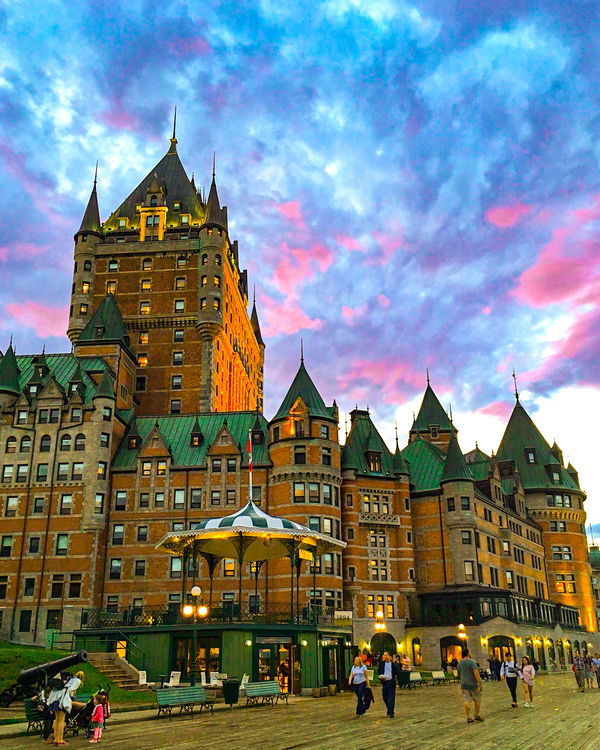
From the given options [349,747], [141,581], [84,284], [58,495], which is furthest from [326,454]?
[349,747]

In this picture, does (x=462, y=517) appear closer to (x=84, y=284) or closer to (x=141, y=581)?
(x=141, y=581)

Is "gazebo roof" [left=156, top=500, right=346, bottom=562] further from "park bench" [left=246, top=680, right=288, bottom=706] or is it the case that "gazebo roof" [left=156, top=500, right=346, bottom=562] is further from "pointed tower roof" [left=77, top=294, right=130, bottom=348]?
"pointed tower roof" [left=77, top=294, right=130, bottom=348]

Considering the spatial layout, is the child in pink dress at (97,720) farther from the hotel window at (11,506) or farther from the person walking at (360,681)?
the hotel window at (11,506)

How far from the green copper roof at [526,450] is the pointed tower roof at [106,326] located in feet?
180

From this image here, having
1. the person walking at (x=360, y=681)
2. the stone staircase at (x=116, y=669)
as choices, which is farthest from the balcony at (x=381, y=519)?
the person walking at (x=360, y=681)

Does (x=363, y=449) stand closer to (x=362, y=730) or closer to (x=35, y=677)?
(x=35, y=677)

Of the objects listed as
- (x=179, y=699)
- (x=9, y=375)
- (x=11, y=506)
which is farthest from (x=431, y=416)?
(x=179, y=699)

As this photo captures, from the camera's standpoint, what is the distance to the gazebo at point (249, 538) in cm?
4006

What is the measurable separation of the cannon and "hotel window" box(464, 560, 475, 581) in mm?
50780

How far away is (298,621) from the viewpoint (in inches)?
1681

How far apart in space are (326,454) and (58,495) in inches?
980

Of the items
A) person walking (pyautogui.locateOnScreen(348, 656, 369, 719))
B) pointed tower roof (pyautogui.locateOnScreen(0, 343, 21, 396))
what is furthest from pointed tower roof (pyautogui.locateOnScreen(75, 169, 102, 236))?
person walking (pyautogui.locateOnScreen(348, 656, 369, 719))

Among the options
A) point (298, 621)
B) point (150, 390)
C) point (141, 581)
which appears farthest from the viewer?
point (150, 390)

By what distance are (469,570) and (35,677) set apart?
177 feet
